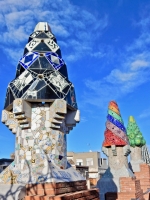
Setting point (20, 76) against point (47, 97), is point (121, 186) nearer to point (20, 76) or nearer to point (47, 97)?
point (47, 97)

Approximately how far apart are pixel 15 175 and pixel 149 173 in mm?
7443

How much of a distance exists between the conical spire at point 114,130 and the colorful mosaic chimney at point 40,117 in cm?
309

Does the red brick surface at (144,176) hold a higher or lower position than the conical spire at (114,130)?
lower

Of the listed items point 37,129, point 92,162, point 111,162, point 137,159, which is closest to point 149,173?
point 137,159

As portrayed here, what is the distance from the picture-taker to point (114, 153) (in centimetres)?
850

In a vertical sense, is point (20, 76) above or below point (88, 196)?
above

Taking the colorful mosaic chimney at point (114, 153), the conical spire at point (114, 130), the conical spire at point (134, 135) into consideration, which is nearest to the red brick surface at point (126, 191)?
the colorful mosaic chimney at point (114, 153)

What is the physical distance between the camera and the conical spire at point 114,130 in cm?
850

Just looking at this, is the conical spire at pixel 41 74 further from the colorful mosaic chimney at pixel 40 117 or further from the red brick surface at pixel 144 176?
the red brick surface at pixel 144 176

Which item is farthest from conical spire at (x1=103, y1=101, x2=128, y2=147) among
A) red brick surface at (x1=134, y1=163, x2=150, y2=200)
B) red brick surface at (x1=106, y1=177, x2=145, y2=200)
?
red brick surface at (x1=134, y1=163, x2=150, y2=200)

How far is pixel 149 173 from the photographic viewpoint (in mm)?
10195

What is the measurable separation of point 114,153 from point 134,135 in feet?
10.4

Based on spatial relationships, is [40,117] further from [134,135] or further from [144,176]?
[134,135]

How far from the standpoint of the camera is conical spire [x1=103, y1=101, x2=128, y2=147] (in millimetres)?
8500
